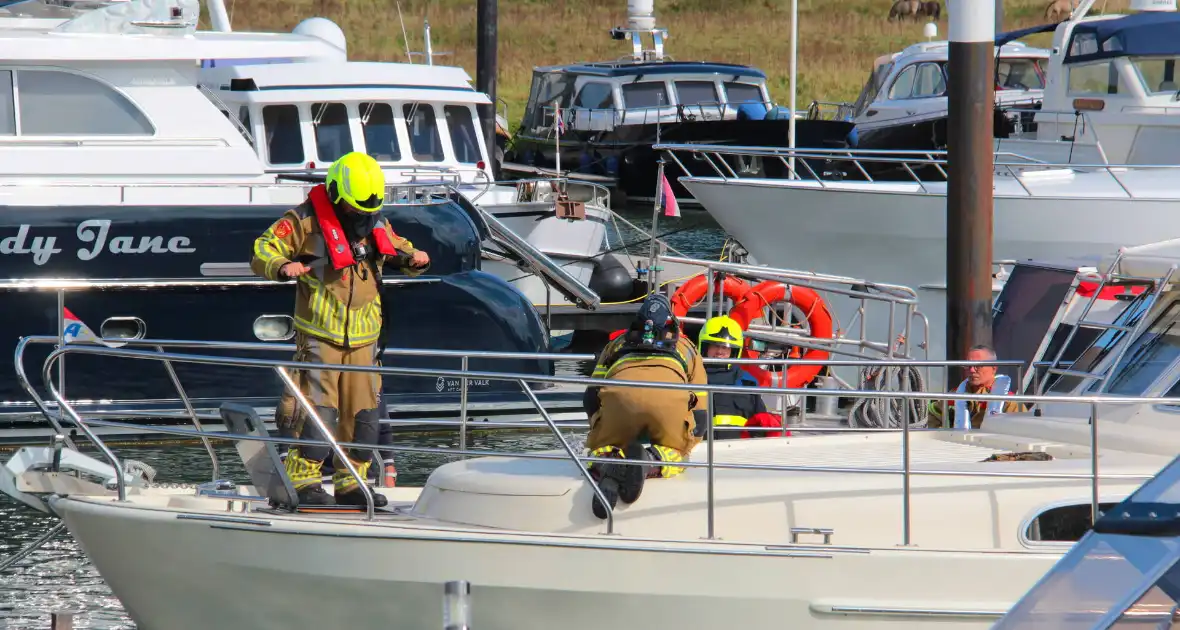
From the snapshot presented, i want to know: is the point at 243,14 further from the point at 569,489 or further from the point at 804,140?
the point at 569,489

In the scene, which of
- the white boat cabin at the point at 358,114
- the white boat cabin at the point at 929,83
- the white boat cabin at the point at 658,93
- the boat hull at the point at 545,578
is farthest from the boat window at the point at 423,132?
the white boat cabin at the point at 658,93

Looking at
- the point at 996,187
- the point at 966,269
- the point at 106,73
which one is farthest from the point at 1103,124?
the point at 106,73

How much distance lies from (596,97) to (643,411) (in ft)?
70.9

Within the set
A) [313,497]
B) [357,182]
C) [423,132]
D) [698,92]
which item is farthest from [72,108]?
[698,92]

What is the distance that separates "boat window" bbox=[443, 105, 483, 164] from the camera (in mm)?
13969

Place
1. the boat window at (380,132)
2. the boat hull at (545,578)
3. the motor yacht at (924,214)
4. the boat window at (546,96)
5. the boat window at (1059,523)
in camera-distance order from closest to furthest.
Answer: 1. the boat hull at (545,578)
2. the boat window at (1059,523)
3. the motor yacht at (924,214)
4. the boat window at (380,132)
5. the boat window at (546,96)

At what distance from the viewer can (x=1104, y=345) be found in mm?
6699

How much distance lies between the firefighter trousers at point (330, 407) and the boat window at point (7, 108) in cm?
587

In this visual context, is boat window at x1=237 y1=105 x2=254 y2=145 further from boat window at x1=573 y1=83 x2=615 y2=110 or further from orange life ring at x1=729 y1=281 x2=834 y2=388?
boat window at x1=573 y1=83 x2=615 y2=110

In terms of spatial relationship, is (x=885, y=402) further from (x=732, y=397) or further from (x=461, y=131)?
(x=461, y=131)

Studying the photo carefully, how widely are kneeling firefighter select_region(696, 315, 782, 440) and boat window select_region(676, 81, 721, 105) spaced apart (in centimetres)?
1750

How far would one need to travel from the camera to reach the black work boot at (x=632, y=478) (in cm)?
553

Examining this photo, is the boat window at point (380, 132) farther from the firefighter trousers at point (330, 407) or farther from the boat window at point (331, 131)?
the firefighter trousers at point (330, 407)

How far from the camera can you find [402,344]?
1073 cm
